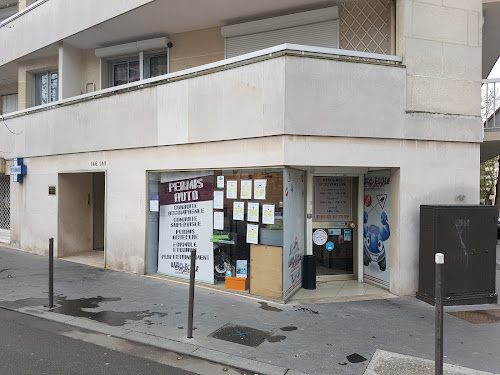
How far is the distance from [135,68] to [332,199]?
691cm

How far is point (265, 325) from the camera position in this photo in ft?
18.0

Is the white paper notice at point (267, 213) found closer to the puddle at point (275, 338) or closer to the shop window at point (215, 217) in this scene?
the shop window at point (215, 217)

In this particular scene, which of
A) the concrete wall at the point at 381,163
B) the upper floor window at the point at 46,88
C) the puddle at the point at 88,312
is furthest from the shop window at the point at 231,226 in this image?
the upper floor window at the point at 46,88

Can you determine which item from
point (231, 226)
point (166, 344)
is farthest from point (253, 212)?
point (166, 344)

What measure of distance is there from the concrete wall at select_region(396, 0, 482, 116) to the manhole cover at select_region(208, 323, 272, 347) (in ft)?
16.5

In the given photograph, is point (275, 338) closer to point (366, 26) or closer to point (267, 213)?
point (267, 213)

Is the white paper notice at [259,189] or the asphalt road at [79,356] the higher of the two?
the white paper notice at [259,189]

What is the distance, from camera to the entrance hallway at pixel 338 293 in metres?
6.80

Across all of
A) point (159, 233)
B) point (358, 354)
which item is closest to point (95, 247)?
point (159, 233)

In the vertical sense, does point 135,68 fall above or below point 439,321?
above

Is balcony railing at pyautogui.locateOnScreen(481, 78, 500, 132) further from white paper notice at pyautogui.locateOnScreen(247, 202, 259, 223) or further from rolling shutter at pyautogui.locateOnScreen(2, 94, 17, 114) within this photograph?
rolling shutter at pyautogui.locateOnScreen(2, 94, 17, 114)

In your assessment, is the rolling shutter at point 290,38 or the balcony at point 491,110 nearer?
the rolling shutter at point 290,38

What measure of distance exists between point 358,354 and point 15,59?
13.8 metres

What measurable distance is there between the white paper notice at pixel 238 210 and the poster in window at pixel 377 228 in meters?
2.88
